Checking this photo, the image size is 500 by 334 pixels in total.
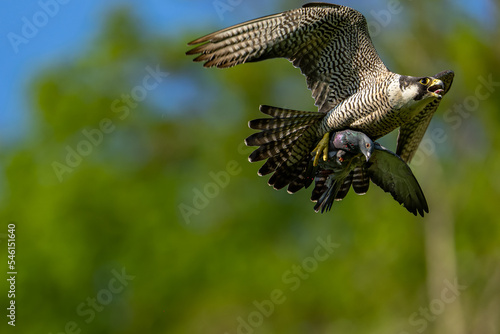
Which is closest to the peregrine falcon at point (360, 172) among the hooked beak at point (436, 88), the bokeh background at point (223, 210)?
the hooked beak at point (436, 88)

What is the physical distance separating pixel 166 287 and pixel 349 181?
68.6ft

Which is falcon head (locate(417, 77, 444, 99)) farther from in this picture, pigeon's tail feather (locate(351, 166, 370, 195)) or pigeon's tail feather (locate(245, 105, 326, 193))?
pigeon's tail feather (locate(351, 166, 370, 195))

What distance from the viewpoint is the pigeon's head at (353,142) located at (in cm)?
660

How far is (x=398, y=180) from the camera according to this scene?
719 cm

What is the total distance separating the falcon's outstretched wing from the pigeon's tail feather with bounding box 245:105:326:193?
1.23 ft

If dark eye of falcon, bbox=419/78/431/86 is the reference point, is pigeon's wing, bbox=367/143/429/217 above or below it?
below

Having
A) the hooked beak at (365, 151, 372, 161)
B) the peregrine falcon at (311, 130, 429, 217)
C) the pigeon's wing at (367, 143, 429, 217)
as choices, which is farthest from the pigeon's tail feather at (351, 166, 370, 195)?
the hooked beak at (365, 151, 372, 161)

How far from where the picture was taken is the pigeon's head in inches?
260

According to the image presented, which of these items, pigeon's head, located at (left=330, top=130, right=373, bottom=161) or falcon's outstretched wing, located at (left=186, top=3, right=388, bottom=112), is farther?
falcon's outstretched wing, located at (left=186, top=3, right=388, bottom=112)

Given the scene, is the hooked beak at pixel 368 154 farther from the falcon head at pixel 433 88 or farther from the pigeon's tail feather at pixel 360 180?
the pigeon's tail feather at pixel 360 180

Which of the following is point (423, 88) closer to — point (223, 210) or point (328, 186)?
point (328, 186)

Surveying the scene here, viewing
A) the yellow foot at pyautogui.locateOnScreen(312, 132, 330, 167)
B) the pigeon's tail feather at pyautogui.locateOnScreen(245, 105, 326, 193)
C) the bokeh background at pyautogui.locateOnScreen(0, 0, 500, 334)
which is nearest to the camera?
the yellow foot at pyautogui.locateOnScreen(312, 132, 330, 167)

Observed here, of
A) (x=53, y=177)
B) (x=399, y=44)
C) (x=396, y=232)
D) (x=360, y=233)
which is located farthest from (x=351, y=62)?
Result: (x=53, y=177)

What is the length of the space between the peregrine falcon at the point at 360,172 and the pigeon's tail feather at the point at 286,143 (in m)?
0.18
